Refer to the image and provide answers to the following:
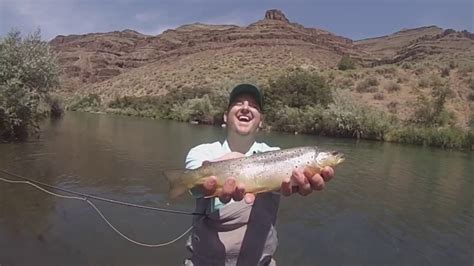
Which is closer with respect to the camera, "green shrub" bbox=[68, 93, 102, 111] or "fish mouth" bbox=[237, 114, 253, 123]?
"fish mouth" bbox=[237, 114, 253, 123]

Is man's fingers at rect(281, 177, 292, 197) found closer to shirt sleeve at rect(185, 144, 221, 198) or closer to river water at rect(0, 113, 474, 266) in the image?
shirt sleeve at rect(185, 144, 221, 198)

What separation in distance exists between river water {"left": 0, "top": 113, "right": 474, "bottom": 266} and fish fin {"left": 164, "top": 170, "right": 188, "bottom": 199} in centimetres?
484

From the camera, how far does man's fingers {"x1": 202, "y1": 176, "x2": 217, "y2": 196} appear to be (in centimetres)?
264

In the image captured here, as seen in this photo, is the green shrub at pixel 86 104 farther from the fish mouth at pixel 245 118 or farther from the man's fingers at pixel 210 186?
the man's fingers at pixel 210 186

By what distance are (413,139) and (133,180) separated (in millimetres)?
24178

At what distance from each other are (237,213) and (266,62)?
8910 cm

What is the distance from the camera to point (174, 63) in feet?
360

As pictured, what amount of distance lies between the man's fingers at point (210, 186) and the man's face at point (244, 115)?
0.44 m

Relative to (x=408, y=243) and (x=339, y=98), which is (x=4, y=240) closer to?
(x=408, y=243)

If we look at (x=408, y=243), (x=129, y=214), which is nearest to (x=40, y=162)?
(x=129, y=214)

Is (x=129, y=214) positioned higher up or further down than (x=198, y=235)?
further down

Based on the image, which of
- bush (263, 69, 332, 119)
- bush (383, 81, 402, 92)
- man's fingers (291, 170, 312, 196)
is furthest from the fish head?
bush (383, 81, 402, 92)

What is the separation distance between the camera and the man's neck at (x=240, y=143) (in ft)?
9.80

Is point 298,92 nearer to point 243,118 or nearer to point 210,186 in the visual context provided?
point 243,118
